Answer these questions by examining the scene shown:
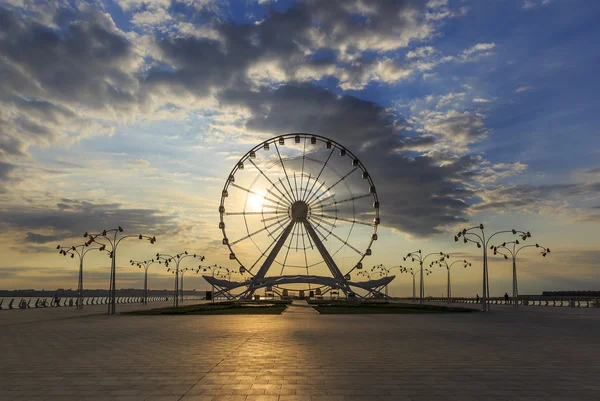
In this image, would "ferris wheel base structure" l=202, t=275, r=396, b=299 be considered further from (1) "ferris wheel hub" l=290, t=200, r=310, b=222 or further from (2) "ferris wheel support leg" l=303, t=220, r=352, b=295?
(1) "ferris wheel hub" l=290, t=200, r=310, b=222

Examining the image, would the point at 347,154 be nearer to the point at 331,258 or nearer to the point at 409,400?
the point at 331,258

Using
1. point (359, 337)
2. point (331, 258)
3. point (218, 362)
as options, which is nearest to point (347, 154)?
point (331, 258)

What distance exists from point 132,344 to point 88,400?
10.6m

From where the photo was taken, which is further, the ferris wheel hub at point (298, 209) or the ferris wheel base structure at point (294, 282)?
the ferris wheel base structure at point (294, 282)

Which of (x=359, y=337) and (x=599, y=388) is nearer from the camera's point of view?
(x=599, y=388)

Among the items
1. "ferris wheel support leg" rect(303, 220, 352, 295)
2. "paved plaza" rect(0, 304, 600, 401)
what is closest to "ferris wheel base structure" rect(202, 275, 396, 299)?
"ferris wheel support leg" rect(303, 220, 352, 295)

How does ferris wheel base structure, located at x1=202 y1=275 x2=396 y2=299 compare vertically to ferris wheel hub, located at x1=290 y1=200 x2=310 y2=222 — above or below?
below

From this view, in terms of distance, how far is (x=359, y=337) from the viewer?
23.6 m

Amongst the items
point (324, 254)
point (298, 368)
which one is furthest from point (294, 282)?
point (298, 368)

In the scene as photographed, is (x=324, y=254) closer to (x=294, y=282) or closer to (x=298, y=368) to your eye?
(x=294, y=282)

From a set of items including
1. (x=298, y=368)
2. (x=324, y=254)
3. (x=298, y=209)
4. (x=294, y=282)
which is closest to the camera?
(x=298, y=368)

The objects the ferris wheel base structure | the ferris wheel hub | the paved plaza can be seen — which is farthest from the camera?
the ferris wheel base structure

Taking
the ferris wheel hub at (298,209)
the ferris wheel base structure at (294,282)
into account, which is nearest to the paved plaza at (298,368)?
the ferris wheel hub at (298,209)

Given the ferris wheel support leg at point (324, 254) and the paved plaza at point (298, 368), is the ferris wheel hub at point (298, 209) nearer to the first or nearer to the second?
the ferris wheel support leg at point (324, 254)
